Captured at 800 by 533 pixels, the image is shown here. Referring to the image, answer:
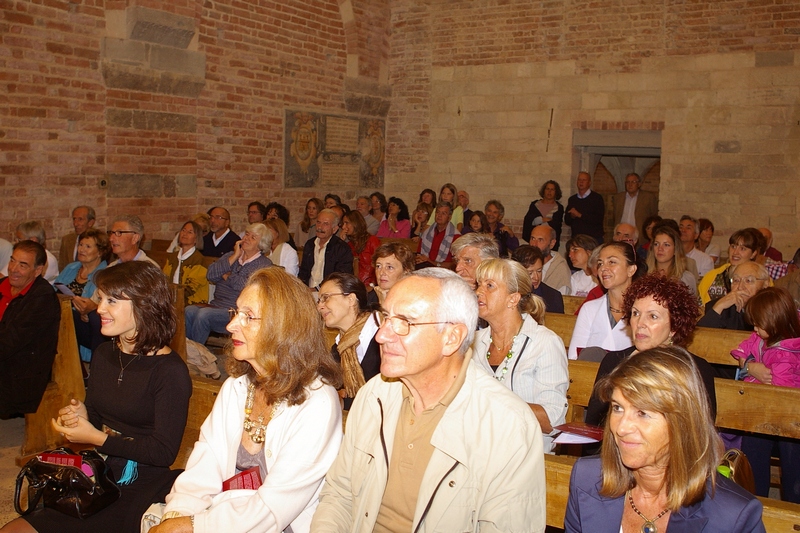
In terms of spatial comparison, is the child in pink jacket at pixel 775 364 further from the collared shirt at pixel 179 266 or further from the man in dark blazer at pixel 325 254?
the collared shirt at pixel 179 266

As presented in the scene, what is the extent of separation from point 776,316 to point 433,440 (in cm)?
263

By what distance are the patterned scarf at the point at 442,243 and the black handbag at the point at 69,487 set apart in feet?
22.1

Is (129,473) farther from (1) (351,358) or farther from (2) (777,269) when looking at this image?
(2) (777,269)

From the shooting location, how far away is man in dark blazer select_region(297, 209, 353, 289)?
7672 mm

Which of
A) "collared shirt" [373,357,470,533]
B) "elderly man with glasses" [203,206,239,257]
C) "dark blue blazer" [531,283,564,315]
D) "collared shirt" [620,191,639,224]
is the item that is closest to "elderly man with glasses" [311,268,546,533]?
"collared shirt" [373,357,470,533]

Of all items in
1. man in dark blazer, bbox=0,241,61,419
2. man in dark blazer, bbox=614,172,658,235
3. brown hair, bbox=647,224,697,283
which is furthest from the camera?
man in dark blazer, bbox=614,172,658,235

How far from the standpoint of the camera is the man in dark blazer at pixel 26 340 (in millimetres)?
4914

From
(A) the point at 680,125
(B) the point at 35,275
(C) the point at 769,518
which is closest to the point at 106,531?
(C) the point at 769,518

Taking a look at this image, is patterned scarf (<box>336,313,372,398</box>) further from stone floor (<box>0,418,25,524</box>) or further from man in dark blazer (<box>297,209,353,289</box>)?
man in dark blazer (<box>297,209,353,289</box>)

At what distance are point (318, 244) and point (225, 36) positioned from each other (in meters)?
4.48

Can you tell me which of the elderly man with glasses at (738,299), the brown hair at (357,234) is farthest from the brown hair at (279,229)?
the elderly man with glasses at (738,299)

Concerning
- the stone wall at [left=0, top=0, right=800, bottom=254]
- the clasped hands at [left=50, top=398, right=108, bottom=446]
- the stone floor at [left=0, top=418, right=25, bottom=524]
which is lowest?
the stone floor at [left=0, top=418, right=25, bottom=524]

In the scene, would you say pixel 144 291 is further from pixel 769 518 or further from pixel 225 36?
pixel 225 36

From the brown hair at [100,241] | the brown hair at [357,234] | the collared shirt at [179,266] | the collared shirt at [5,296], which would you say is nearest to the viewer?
the collared shirt at [5,296]
